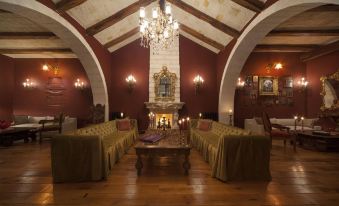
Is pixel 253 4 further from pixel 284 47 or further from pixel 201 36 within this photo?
pixel 284 47

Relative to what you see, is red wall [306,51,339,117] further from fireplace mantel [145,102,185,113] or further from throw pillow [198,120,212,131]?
fireplace mantel [145,102,185,113]

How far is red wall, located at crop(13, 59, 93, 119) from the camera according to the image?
10.1 m

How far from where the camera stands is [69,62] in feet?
33.0

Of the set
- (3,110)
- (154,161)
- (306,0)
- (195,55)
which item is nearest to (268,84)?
(195,55)

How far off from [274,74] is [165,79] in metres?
4.77

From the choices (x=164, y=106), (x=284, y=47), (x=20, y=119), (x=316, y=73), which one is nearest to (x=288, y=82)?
(x=316, y=73)

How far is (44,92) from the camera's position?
10.2m

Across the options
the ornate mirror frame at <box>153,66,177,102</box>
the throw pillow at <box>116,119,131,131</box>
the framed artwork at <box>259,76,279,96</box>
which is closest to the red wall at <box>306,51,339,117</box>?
the framed artwork at <box>259,76,279,96</box>

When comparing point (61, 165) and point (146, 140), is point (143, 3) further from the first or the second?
point (61, 165)

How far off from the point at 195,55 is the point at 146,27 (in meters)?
5.13

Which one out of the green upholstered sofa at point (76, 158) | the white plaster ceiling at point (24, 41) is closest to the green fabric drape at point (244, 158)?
the green upholstered sofa at point (76, 158)

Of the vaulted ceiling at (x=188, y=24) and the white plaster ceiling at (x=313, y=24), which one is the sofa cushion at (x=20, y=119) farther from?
the white plaster ceiling at (x=313, y=24)

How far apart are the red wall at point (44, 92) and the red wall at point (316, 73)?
9.53 meters

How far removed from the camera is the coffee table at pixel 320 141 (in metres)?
6.07
